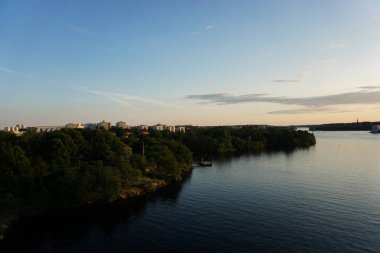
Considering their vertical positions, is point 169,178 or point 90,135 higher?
point 90,135

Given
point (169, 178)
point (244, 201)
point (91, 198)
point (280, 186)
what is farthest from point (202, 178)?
point (91, 198)

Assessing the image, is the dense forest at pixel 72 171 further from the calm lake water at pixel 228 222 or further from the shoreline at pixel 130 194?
the calm lake water at pixel 228 222

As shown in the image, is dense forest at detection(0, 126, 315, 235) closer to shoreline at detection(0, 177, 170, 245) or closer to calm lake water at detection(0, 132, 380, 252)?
shoreline at detection(0, 177, 170, 245)

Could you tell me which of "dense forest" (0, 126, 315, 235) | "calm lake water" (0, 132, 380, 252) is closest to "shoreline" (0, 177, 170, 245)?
"dense forest" (0, 126, 315, 235)

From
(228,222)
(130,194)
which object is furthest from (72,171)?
(228,222)

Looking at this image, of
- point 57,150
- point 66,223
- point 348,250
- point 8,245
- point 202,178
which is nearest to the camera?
point 348,250

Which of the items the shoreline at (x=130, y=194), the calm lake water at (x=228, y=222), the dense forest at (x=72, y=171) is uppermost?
the dense forest at (x=72, y=171)

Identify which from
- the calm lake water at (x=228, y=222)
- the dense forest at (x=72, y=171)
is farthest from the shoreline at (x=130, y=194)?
the calm lake water at (x=228, y=222)

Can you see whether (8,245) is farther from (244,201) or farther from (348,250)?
(348,250)
